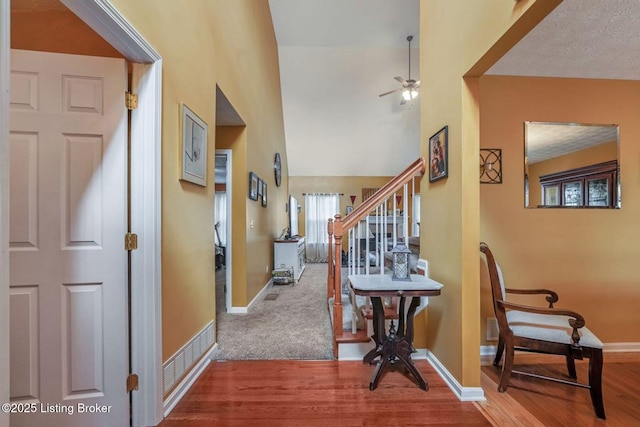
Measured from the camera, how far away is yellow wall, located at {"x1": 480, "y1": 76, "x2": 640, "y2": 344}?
94.5 inches

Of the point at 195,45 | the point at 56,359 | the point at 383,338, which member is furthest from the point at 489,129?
the point at 56,359

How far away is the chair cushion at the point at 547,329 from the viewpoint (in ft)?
5.71

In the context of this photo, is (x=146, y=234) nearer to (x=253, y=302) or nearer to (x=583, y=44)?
(x=253, y=302)

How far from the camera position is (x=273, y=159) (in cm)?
511

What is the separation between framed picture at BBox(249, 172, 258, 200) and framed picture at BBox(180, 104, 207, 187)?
124 cm

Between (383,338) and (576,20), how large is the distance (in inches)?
90.9

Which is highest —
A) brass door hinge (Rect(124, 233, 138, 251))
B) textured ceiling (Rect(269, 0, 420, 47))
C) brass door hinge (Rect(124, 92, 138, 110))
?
textured ceiling (Rect(269, 0, 420, 47))

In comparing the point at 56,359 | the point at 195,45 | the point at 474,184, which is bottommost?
the point at 56,359

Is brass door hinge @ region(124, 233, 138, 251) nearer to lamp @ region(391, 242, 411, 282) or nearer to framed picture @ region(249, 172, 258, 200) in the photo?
lamp @ region(391, 242, 411, 282)

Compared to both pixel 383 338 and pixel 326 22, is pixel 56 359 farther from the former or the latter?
pixel 326 22

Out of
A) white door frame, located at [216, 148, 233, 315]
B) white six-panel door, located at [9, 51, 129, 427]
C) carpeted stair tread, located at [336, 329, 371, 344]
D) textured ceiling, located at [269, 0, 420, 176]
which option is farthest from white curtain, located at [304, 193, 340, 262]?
white six-panel door, located at [9, 51, 129, 427]

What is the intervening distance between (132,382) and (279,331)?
1.36 meters

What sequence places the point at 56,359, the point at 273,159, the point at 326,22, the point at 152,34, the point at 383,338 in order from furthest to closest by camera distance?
the point at 273,159, the point at 326,22, the point at 383,338, the point at 152,34, the point at 56,359

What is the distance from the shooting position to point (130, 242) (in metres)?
1.48
